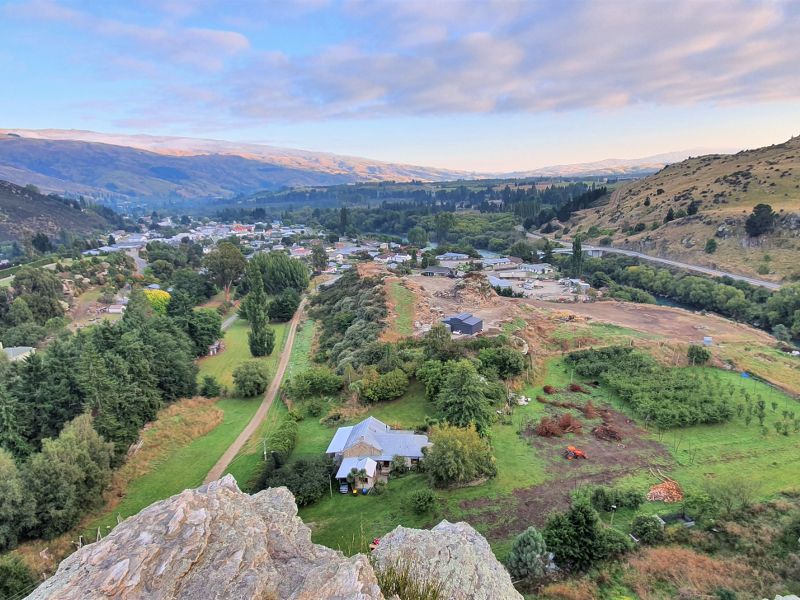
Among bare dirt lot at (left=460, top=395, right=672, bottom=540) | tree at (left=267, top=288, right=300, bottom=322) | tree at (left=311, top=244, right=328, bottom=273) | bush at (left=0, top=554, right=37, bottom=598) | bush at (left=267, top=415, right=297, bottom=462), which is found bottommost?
tree at (left=311, top=244, right=328, bottom=273)

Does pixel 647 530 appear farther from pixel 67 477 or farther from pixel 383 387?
pixel 67 477

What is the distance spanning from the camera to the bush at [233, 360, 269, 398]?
33.6 m

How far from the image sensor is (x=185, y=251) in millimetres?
93125

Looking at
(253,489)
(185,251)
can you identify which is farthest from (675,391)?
(185,251)

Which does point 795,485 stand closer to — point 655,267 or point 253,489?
point 253,489

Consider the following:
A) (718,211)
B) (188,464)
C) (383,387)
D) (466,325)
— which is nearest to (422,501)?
(383,387)

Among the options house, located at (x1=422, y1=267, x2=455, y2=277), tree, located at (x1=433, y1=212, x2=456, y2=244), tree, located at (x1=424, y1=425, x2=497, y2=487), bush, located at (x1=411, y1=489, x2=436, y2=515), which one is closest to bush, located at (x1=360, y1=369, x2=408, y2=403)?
tree, located at (x1=424, y1=425, x2=497, y2=487)

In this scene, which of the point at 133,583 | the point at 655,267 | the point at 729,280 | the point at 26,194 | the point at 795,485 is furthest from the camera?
the point at 26,194

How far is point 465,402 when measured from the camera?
2483 cm

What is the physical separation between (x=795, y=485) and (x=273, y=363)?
35.3 meters

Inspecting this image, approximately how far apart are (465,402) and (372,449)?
5.57 m

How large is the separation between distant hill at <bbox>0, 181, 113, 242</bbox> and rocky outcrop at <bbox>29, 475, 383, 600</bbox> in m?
131

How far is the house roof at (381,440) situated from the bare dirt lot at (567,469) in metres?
4.37

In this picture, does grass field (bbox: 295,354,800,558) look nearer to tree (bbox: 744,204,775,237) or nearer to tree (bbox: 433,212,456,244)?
tree (bbox: 744,204,775,237)
